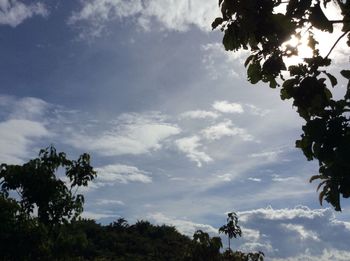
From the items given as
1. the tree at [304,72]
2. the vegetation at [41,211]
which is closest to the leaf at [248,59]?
the tree at [304,72]

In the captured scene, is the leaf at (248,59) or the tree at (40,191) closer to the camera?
the leaf at (248,59)

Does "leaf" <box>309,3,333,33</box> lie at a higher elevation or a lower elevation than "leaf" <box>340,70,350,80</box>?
higher

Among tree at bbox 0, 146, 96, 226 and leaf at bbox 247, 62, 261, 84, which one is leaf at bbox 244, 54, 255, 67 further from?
tree at bbox 0, 146, 96, 226

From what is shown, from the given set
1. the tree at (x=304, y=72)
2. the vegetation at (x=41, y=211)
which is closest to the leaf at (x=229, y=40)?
the tree at (x=304, y=72)

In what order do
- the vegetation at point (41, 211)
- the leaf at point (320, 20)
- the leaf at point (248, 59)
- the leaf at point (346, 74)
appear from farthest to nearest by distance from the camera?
the vegetation at point (41, 211), the leaf at point (248, 59), the leaf at point (346, 74), the leaf at point (320, 20)

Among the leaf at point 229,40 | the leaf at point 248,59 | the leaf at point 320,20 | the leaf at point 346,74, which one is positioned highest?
the leaf at point 229,40

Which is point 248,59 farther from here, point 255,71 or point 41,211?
point 41,211

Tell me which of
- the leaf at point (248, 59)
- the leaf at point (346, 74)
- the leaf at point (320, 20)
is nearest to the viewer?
the leaf at point (320, 20)

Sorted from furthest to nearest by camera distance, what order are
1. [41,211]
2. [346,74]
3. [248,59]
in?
[41,211] → [248,59] → [346,74]

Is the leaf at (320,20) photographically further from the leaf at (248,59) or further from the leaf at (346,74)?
the leaf at (248,59)

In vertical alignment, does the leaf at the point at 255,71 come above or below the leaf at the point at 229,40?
below

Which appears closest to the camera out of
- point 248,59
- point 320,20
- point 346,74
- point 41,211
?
point 320,20

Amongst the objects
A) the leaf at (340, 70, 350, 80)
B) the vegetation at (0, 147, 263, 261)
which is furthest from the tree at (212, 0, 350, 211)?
the vegetation at (0, 147, 263, 261)

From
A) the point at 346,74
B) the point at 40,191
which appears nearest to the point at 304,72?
the point at 346,74
